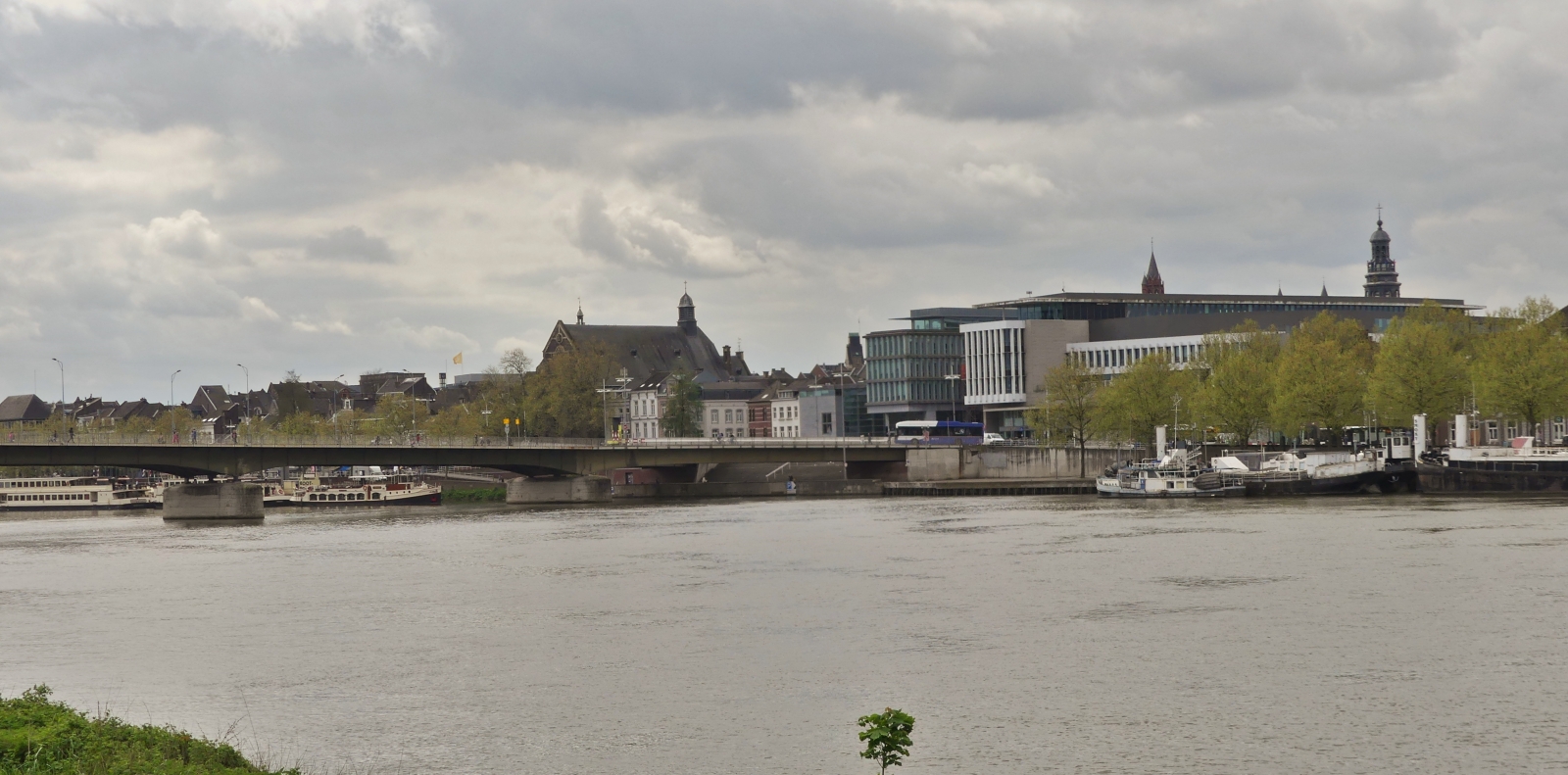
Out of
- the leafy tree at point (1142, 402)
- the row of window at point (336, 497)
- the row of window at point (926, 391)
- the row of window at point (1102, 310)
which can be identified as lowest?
the row of window at point (336, 497)

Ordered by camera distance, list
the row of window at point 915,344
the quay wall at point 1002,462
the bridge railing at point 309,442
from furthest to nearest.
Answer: the row of window at point 915,344 → the quay wall at point 1002,462 → the bridge railing at point 309,442

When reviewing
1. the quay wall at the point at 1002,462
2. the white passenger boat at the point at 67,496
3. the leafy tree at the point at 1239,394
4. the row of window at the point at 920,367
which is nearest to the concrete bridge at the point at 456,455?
the quay wall at the point at 1002,462

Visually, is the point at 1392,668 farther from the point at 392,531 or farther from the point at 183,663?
the point at 392,531

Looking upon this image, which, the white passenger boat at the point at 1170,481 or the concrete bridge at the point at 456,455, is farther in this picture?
the concrete bridge at the point at 456,455

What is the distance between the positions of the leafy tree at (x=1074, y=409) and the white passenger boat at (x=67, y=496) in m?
87.2

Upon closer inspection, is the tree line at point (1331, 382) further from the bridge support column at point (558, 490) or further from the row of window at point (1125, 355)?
the bridge support column at point (558, 490)

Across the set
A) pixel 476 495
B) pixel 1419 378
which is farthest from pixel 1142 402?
pixel 476 495

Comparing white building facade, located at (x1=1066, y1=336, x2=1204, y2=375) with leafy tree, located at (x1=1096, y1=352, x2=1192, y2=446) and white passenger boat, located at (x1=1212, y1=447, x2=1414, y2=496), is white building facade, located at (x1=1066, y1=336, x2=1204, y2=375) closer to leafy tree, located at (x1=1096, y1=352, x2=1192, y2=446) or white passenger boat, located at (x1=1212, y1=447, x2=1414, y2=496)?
leafy tree, located at (x1=1096, y1=352, x2=1192, y2=446)

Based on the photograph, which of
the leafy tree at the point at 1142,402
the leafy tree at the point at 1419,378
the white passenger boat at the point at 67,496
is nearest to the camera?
the leafy tree at the point at 1419,378

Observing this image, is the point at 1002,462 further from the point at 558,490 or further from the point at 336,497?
the point at 336,497

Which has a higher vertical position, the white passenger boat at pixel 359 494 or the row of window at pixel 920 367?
the row of window at pixel 920 367

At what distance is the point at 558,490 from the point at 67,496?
62.2 m

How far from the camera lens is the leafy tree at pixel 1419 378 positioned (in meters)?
111

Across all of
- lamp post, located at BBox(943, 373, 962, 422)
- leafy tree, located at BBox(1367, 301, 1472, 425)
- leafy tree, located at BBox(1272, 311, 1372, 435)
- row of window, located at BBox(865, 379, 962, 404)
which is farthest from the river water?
row of window, located at BBox(865, 379, 962, 404)
